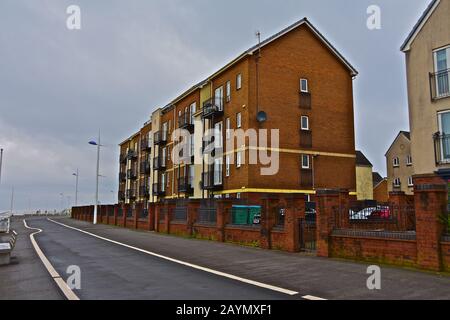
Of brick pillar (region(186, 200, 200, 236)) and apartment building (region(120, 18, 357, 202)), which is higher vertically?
apartment building (region(120, 18, 357, 202))

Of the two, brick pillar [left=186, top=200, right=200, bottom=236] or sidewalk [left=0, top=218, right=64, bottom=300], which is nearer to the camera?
sidewalk [left=0, top=218, right=64, bottom=300]

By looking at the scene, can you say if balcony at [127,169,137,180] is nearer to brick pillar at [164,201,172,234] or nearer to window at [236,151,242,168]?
window at [236,151,242,168]

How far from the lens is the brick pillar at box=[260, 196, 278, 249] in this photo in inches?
599

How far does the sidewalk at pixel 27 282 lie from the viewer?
7.46m

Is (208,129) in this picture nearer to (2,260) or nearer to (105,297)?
(2,260)

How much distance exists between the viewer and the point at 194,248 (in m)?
15.8

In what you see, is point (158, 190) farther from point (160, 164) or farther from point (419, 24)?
point (419, 24)

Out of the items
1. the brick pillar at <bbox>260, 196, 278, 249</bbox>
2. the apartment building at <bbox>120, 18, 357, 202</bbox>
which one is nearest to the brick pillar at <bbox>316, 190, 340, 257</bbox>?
the brick pillar at <bbox>260, 196, 278, 249</bbox>

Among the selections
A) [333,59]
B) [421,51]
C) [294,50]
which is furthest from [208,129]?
[421,51]

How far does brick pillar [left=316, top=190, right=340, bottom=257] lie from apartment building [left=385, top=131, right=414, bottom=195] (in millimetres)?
39484

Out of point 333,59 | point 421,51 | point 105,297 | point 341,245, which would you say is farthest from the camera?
point 333,59

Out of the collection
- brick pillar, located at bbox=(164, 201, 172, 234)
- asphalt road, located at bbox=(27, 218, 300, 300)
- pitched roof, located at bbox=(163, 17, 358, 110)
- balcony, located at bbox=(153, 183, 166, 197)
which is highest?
pitched roof, located at bbox=(163, 17, 358, 110)

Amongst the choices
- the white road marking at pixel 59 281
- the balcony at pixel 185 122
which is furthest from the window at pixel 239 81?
the white road marking at pixel 59 281
